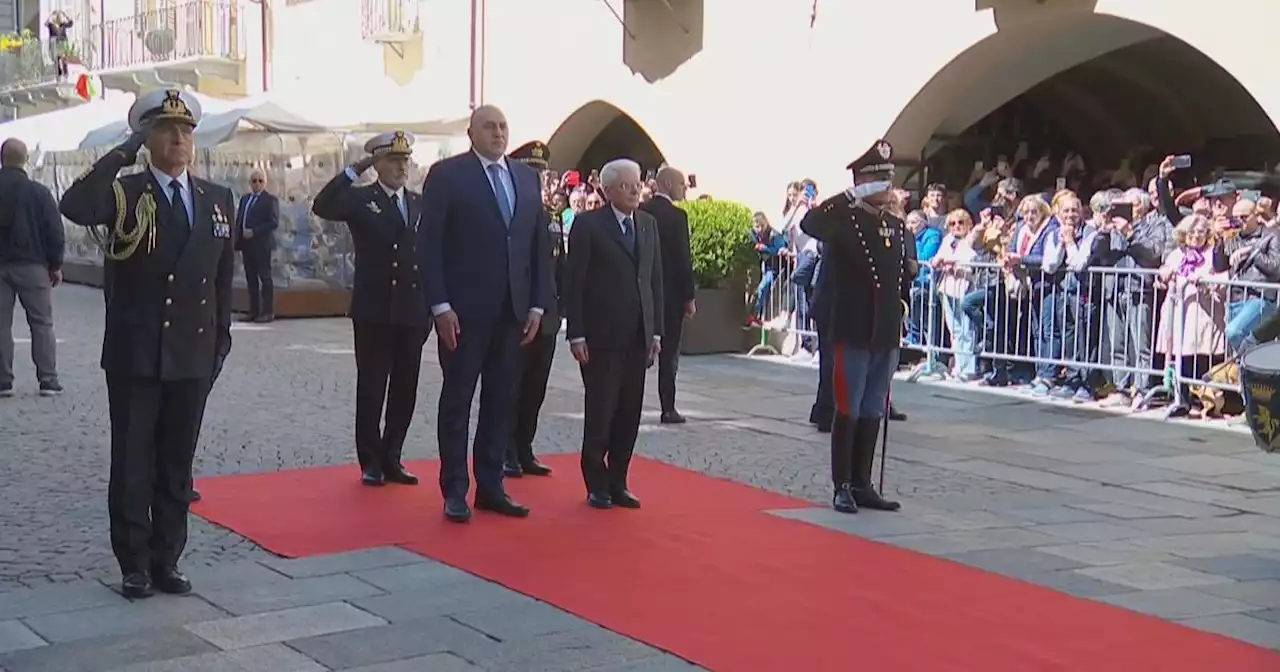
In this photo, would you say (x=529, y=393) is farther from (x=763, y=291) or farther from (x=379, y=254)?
(x=763, y=291)

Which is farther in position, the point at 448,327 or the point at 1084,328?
the point at 1084,328

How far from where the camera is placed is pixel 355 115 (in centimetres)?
2409

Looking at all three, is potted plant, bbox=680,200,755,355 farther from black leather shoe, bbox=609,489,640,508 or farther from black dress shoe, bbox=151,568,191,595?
black dress shoe, bbox=151,568,191,595

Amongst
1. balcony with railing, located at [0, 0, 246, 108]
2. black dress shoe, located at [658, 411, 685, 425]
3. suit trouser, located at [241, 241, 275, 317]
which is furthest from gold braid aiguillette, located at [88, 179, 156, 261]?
balcony with railing, located at [0, 0, 246, 108]

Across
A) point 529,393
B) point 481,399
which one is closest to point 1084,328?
point 529,393

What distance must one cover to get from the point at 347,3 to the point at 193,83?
5.97 metres

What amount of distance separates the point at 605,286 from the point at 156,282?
250 cm

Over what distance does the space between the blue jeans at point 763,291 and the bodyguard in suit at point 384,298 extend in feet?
24.4

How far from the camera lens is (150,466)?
19.0 feet

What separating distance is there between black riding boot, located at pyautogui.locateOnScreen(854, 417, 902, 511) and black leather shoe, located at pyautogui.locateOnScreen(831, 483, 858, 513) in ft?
0.19

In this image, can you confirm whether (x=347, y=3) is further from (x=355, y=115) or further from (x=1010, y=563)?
(x=1010, y=563)

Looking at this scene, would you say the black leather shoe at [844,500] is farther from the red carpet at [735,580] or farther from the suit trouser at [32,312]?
the suit trouser at [32,312]

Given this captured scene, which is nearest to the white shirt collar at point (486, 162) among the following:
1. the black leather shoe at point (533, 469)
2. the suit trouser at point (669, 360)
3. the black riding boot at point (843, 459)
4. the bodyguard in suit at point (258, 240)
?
the black leather shoe at point (533, 469)

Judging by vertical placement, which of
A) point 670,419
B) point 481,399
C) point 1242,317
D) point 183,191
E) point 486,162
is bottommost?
point 670,419
